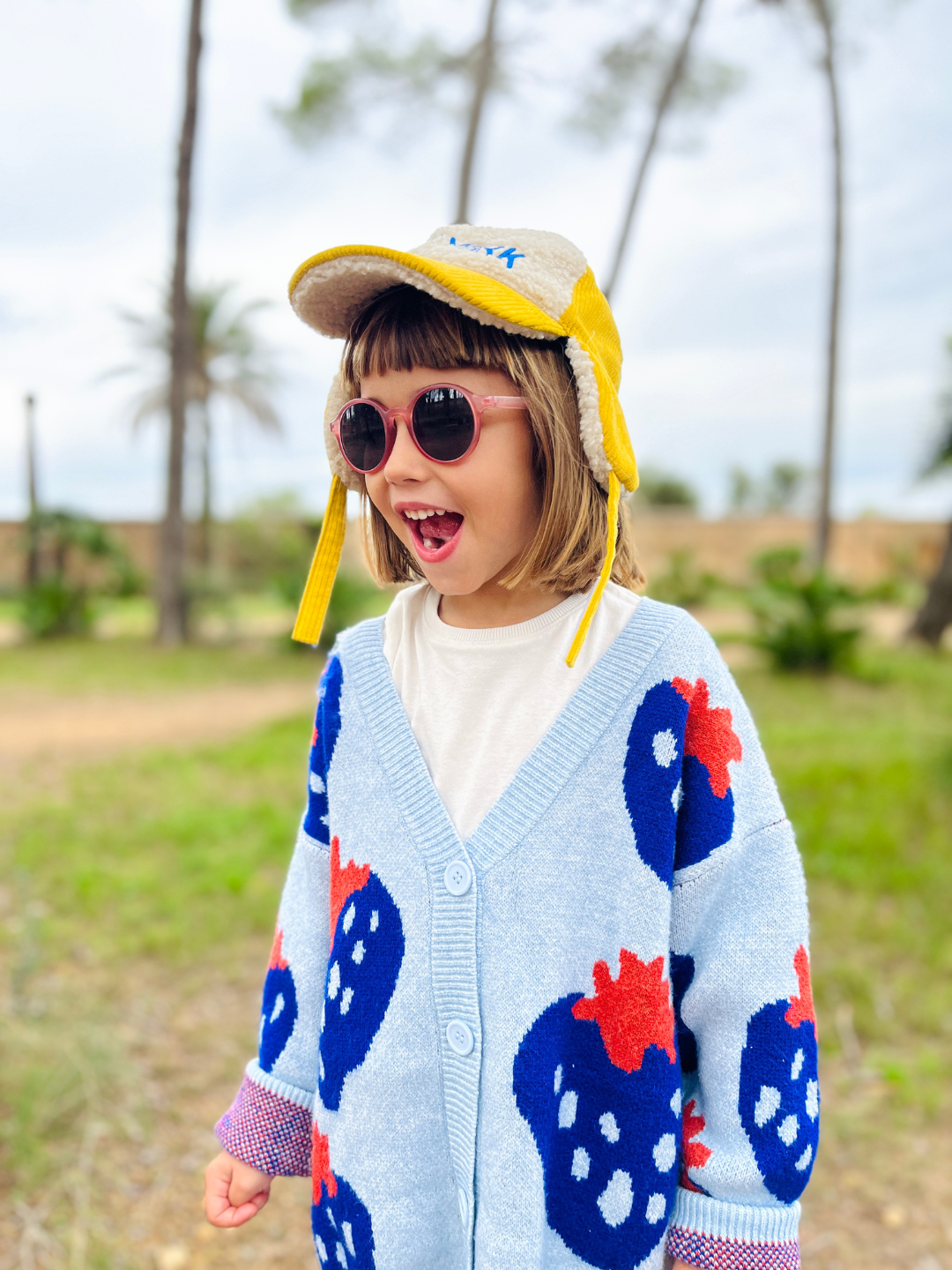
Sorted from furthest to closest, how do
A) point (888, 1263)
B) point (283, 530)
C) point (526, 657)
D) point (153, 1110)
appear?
point (283, 530) < point (153, 1110) < point (888, 1263) < point (526, 657)

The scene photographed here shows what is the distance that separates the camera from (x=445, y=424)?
3.43ft

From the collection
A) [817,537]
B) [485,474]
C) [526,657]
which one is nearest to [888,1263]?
[526,657]

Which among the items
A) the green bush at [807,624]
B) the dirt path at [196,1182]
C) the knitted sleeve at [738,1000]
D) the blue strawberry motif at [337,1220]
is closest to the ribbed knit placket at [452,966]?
the blue strawberry motif at [337,1220]

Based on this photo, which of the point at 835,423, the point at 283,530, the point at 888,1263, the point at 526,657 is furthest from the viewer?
the point at 283,530

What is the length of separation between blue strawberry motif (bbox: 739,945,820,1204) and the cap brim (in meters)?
0.79

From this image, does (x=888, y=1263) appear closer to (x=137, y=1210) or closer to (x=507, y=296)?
(x=137, y=1210)

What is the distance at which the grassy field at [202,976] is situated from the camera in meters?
2.33

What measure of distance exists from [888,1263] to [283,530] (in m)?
20.8

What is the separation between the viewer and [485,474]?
1065 mm

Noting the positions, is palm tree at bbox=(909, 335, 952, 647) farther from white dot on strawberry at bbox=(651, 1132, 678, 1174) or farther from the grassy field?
white dot on strawberry at bbox=(651, 1132, 678, 1174)

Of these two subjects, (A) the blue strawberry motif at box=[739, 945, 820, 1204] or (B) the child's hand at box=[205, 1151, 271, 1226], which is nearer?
(A) the blue strawberry motif at box=[739, 945, 820, 1204]

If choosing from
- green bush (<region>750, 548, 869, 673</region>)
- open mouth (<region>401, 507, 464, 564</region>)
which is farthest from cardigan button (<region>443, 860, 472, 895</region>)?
green bush (<region>750, 548, 869, 673</region>)

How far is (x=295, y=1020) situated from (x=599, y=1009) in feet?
1.45

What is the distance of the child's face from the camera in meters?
1.06
